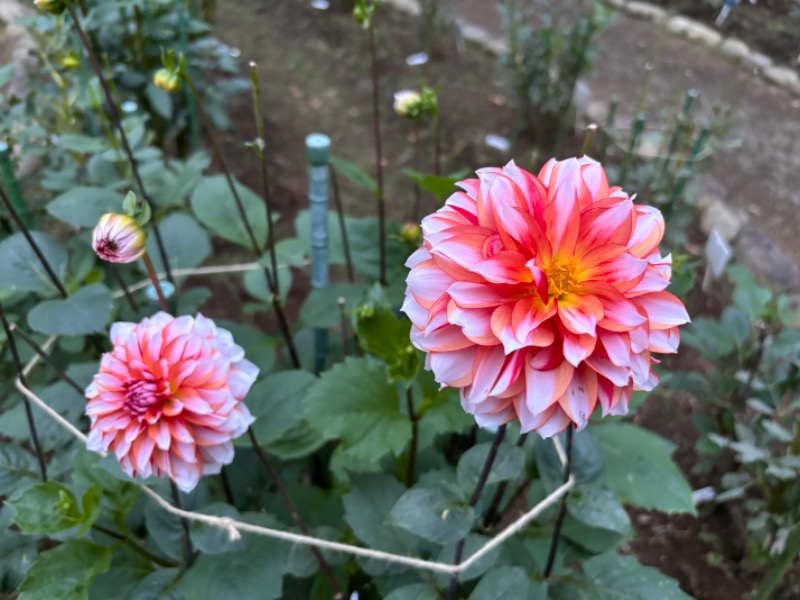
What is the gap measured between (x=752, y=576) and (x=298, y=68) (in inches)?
104

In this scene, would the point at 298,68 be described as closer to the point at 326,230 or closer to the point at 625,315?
the point at 326,230

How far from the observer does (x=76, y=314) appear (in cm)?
97

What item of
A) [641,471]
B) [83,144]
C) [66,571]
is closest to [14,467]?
[66,571]

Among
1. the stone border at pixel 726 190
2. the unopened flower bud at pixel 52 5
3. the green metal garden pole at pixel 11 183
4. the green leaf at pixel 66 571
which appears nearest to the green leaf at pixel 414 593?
the green leaf at pixel 66 571

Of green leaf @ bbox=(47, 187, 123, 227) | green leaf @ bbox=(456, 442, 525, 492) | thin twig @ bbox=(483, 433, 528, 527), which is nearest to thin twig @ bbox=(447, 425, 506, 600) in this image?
green leaf @ bbox=(456, 442, 525, 492)

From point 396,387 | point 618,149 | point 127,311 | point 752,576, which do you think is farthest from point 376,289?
point 618,149

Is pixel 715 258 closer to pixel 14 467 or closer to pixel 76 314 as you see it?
A: pixel 76 314

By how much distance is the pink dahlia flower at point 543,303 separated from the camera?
52cm

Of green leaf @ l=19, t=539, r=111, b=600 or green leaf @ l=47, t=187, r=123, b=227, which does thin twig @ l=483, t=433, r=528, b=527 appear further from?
green leaf @ l=47, t=187, r=123, b=227

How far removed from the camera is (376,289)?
90 centimetres

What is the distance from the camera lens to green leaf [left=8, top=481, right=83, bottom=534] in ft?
2.45

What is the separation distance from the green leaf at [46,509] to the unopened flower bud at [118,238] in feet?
0.94

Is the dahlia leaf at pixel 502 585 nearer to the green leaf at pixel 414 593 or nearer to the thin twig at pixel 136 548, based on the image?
the green leaf at pixel 414 593

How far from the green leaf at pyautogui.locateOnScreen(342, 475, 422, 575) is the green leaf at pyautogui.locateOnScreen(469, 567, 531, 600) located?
→ 133 millimetres
